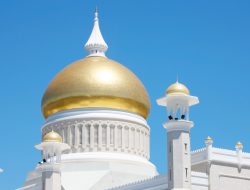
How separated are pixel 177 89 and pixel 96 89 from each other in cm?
1123

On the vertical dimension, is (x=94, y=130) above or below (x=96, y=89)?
below

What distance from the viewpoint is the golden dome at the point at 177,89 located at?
3859cm

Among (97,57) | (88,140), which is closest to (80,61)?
(97,57)

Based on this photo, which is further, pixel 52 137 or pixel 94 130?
pixel 94 130

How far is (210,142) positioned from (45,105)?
14023 mm

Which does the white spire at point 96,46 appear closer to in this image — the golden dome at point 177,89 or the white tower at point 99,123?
the white tower at point 99,123

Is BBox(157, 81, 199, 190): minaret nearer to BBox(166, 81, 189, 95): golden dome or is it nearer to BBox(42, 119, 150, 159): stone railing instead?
BBox(166, 81, 189, 95): golden dome

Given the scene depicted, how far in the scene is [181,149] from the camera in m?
38.0

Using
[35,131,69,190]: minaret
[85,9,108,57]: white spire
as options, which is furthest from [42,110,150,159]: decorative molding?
[85,9,108,57]: white spire

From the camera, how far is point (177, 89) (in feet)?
127

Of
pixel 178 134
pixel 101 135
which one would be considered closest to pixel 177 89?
pixel 178 134

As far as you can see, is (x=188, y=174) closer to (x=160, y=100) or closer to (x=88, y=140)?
(x=160, y=100)

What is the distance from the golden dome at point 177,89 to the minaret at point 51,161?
958 centimetres

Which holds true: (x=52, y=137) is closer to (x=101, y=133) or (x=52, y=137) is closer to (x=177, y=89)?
(x=101, y=133)
